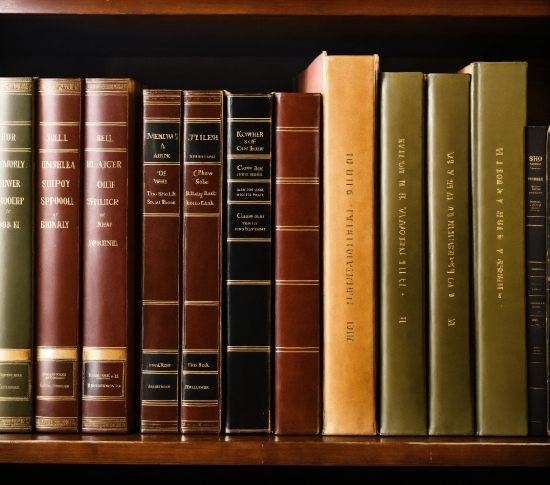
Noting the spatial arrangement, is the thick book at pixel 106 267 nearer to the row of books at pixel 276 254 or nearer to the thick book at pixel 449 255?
the row of books at pixel 276 254

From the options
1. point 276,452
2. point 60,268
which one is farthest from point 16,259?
point 276,452

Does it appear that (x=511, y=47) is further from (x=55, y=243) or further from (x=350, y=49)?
(x=55, y=243)

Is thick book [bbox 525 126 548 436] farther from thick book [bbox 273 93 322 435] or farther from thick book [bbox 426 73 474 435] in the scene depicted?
thick book [bbox 273 93 322 435]

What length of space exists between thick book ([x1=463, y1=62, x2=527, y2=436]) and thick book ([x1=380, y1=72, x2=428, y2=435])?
0.05 m

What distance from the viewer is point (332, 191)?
2.05 feet

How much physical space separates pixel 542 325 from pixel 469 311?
0.24 ft

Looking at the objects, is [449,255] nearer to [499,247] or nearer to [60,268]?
[499,247]

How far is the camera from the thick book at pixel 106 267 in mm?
630

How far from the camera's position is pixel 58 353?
2.07 ft

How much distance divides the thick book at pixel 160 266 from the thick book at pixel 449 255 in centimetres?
25

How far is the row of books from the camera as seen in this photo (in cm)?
63

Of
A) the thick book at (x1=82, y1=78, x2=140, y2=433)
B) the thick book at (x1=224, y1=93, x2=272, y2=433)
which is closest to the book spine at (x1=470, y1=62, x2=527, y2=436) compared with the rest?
the thick book at (x1=224, y1=93, x2=272, y2=433)

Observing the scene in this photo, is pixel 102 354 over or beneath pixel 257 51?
beneath

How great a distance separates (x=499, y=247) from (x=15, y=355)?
0.49m
